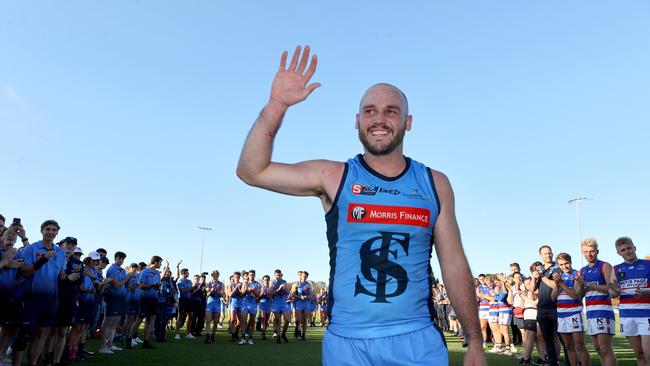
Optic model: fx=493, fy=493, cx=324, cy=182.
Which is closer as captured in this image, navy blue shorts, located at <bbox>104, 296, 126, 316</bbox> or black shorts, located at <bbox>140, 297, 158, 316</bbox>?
navy blue shorts, located at <bbox>104, 296, 126, 316</bbox>

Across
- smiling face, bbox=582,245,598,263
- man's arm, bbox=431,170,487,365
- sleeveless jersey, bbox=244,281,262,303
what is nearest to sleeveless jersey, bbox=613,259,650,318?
smiling face, bbox=582,245,598,263

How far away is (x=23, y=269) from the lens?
344 inches

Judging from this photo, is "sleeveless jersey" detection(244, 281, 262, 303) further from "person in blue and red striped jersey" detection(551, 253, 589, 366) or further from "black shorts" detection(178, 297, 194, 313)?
"person in blue and red striped jersey" detection(551, 253, 589, 366)

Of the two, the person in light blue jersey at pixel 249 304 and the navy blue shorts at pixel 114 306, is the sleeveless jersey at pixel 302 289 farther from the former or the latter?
the navy blue shorts at pixel 114 306

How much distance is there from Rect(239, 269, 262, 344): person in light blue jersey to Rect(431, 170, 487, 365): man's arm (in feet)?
52.3

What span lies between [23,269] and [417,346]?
858 centimetres

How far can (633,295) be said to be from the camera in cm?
877

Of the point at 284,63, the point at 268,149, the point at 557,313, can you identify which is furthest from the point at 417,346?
the point at 557,313

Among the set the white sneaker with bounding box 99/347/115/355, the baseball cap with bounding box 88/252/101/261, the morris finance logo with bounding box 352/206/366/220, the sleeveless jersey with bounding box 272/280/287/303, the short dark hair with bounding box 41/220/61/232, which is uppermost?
the short dark hair with bounding box 41/220/61/232

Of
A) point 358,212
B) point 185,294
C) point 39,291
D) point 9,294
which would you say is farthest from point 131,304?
point 358,212

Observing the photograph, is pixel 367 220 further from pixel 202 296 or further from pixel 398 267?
pixel 202 296

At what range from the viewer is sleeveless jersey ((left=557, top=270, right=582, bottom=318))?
31.2 ft

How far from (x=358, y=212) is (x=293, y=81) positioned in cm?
85

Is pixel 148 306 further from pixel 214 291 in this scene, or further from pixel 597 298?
pixel 597 298
